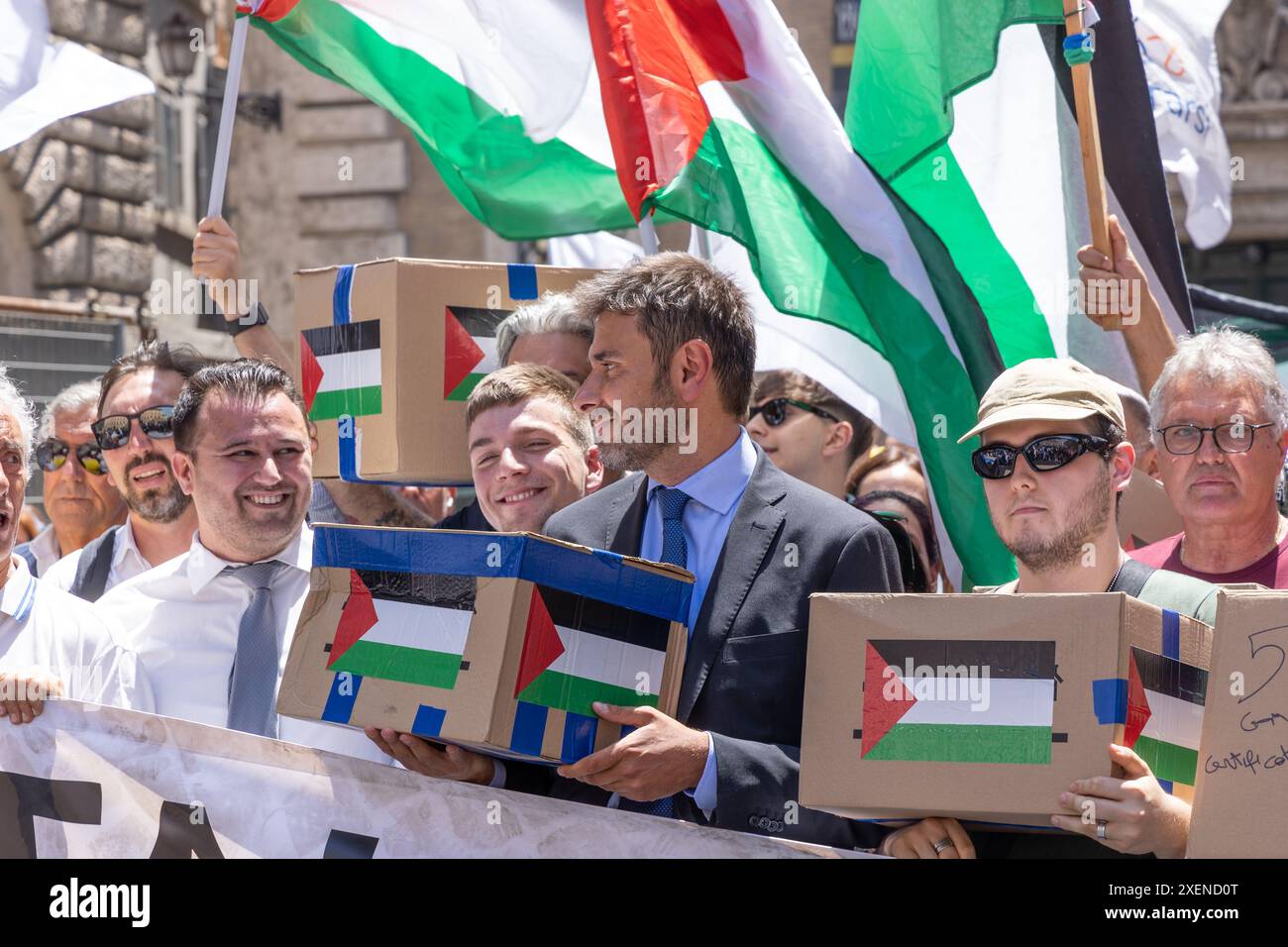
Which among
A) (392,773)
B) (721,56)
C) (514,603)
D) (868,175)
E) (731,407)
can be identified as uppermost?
(721,56)

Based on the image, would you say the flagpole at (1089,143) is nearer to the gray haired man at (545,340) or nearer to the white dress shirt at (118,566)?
the gray haired man at (545,340)

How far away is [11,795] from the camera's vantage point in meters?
3.62

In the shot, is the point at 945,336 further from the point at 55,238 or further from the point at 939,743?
the point at 55,238

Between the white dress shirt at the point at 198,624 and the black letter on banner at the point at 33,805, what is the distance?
334 mm

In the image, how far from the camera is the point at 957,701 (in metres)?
2.90

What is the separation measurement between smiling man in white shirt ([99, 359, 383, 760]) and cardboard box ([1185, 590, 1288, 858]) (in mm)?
1885

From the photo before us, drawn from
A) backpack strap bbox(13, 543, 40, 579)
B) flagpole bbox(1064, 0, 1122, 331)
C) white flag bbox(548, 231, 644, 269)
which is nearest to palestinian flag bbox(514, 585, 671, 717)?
flagpole bbox(1064, 0, 1122, 331)

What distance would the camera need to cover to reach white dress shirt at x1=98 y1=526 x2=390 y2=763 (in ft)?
12.9

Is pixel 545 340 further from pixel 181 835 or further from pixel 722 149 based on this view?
pixel 181 835

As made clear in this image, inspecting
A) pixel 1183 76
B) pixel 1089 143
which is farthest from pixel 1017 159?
pixel 1183 76

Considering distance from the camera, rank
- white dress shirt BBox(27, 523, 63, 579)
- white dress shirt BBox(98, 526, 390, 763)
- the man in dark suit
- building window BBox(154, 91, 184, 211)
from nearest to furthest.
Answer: the man in dark suit, white dress shirt BBox(98, 526, 390, 763), white dress shirt BBox(27, 523, 63, 579), building window BBox(154, 91, 184, 211)

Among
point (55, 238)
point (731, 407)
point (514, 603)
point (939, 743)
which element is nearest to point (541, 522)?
point (731, 407)

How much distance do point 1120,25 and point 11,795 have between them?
13.0 ft

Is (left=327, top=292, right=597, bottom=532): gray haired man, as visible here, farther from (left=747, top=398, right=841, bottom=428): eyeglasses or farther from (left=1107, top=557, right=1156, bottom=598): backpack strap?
(left=1107, top=557, right=1156, bottom=598): backpack strap
